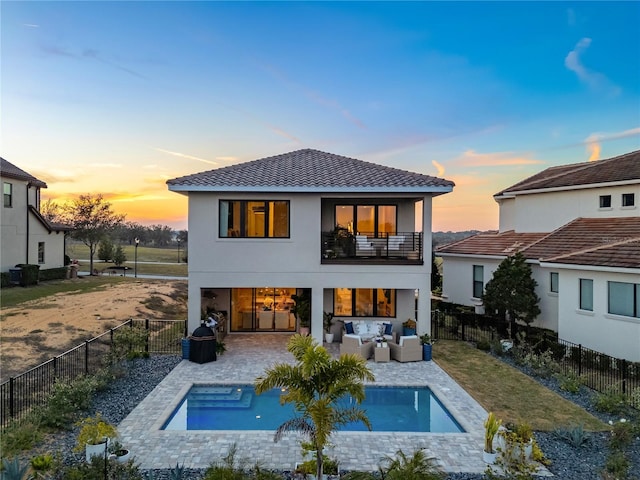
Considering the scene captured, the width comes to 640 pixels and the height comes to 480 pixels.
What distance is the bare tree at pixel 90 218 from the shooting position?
3853cm

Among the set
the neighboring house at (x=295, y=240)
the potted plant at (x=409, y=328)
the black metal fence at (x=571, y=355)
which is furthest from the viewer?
the potted plant at (x=409, y=328)

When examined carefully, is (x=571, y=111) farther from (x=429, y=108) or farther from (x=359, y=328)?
(x=359, y=328)

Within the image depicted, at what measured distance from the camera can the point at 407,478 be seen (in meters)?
5.91

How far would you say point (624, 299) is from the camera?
1321cm

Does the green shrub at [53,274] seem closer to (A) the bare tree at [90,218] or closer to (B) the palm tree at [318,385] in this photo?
(A) the bare tree at [90,218]

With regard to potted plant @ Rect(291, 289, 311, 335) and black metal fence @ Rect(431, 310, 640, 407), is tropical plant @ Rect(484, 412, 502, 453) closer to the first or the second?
black metal fence @ Rect(431, 310, 640, 407)

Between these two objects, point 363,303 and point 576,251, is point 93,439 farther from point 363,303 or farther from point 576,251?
point 576,251

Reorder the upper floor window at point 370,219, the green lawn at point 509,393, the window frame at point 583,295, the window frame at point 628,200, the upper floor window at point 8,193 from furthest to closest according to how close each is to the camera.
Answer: the upper floor window at point 8,193 < the window frame at point 628,200 < the upper floor window at point 370,219 < the window frame at point 583,295 < the green lawn at point 509,393

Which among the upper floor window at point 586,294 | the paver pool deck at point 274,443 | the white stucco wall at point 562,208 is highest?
the white stucco wall at point 562,208

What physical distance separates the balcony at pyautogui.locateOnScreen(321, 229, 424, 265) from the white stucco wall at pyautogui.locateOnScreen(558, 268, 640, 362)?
6252 mm

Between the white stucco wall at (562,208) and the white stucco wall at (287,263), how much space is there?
1050 cm

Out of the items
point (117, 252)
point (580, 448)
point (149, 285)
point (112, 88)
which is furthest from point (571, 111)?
point (117, 252)

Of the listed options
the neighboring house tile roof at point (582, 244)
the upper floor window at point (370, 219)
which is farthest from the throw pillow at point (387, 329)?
the neighboring house tile roof at point (582, 244)

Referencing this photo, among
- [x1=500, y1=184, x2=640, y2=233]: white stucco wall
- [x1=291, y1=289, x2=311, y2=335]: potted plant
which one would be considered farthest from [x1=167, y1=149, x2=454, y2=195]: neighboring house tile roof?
[x1=500, y1=184, x2=640, y2=233]: white stucco wall
